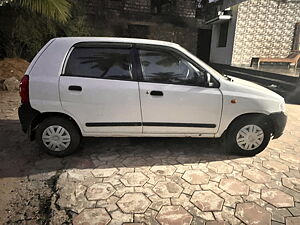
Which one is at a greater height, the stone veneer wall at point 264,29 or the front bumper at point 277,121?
the stone veneer wall at point 264,29

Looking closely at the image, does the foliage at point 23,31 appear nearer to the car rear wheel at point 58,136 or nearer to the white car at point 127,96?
the white car at point 127,96

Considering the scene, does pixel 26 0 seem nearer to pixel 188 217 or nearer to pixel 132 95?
pixel 132 95

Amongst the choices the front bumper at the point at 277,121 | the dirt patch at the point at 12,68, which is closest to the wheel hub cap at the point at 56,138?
the front bumper at the point at 277,121

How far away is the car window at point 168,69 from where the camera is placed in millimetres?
3299

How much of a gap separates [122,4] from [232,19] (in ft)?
25.7

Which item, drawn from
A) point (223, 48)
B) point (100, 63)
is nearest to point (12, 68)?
point (100, 63)

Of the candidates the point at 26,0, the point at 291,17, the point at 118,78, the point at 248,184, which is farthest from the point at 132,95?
the point at 291,17

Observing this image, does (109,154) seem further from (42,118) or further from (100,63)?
(100,63)

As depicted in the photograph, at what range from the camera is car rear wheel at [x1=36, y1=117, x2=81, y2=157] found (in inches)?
132

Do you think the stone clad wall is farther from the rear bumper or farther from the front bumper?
the front bumper

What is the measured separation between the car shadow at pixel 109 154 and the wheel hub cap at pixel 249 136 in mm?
279

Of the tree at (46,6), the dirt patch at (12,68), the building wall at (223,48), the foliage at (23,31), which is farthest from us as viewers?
the building wall at (223,48)

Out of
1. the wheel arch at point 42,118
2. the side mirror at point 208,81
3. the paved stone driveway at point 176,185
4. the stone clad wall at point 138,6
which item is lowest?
the paved stone driveway at point 176,185

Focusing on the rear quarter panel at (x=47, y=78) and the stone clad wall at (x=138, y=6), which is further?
the stone clad wall at (x=138, y=6)
